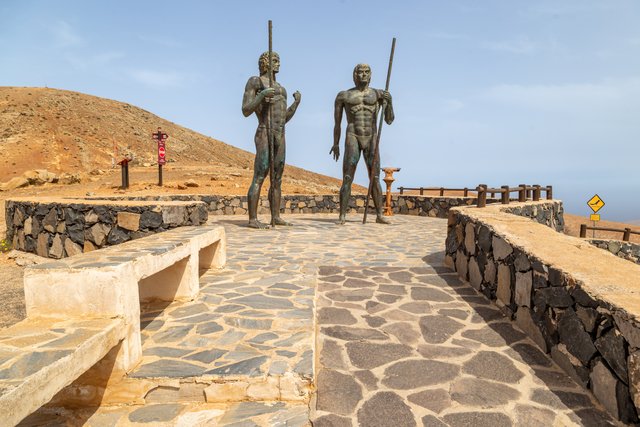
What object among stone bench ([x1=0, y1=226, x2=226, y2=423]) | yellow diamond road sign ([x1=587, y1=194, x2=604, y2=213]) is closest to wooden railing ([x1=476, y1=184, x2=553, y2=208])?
stone bench ([x1=0, y1=226, x2=226, y2=423])

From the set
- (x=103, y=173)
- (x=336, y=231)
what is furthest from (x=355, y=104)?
(x=103, y=173)

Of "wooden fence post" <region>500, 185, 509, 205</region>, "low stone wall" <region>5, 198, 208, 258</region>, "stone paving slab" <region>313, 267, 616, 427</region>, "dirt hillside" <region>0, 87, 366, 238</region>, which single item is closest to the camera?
"stone paving slab" <region>313, 267, 616, 427</region>

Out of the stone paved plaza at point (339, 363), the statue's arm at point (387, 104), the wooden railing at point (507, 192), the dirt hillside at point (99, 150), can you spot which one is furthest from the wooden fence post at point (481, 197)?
the dirt hillside at point (99, 150)

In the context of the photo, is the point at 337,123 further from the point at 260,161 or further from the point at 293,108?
the point at 260,161

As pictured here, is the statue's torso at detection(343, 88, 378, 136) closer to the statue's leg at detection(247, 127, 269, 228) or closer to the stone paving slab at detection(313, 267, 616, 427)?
the statue's leg at detection(247, 127, 269, 228)

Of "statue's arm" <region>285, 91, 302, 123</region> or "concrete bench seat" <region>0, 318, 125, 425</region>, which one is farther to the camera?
"statue's arm" <region>285, 91, 302, 123</region>

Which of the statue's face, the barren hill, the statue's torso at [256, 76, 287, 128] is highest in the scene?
the barren hill

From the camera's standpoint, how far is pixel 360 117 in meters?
8.02

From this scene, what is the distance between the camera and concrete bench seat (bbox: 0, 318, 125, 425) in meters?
1.48

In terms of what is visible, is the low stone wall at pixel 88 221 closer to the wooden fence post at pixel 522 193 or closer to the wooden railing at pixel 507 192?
the wooden railing at pixel 507 192

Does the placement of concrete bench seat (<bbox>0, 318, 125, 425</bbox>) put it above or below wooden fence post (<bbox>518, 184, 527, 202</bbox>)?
below

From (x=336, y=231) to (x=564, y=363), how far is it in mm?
5360

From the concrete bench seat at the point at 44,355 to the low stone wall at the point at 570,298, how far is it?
244 centimetres

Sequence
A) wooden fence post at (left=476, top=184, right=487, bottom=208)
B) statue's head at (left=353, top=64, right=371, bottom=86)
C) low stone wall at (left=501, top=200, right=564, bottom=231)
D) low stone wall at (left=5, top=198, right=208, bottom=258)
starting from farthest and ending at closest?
1. statue's head at (left=353, top=64, right=371, bottom=86)
2. low stone wall at (left=501, top=200, right=564, bottom=231)
3. wooden fence post at (left=476, top=184, right=487, bottom=208)
4. low stone wall at (left=5, top=198, right=208, bottom=258)
